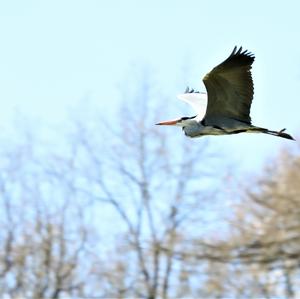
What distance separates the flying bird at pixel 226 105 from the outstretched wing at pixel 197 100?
0.15 m

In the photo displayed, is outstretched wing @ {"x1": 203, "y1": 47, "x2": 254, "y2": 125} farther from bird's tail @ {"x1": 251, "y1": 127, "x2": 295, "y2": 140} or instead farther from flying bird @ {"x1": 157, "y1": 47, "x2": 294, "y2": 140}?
bird's tail @ {"x1": 251, "y1": 127, "x2": 295, "y2": 140}

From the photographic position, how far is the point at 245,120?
400 inches

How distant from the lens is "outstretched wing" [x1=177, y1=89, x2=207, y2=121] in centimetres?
1050

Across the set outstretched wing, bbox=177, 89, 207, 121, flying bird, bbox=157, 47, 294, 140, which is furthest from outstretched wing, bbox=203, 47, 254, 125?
outstretched wing, bbox=177, 89, 207, 121

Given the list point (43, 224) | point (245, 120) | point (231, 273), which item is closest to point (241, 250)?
point (231, 273)

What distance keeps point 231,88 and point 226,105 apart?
20cm

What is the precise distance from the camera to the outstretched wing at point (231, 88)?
9.77 meters

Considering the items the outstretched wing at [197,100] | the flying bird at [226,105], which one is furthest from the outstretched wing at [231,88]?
the outstretched wing at [197,100]

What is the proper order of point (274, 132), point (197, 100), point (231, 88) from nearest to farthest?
point (274, 132) < point (231, 88) < point (197, 100)

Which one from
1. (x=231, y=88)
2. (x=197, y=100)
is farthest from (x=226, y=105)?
(x=197, y=100)

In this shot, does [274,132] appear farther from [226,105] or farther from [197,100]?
[197,100]

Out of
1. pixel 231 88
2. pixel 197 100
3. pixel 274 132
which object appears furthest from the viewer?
pixel 197 100

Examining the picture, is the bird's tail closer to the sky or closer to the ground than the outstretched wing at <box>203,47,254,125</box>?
closer to the ground

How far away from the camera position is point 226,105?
399 inches
